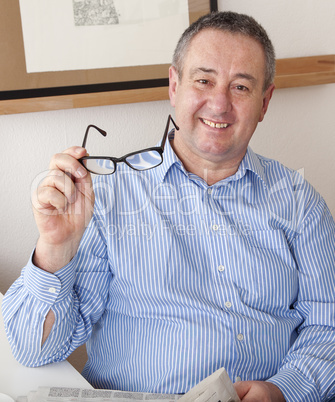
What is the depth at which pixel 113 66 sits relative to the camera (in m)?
1.67

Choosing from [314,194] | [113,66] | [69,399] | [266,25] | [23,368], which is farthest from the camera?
[266,25]

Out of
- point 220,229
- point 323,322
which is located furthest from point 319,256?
point 220,229

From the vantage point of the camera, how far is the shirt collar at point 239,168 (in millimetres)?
1387

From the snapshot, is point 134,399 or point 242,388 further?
point 242,388

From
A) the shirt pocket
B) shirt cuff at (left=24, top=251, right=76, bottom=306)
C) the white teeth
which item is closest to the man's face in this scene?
the white teeth

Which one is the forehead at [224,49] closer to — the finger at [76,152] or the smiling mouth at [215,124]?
the smiling mouth at [215,124]

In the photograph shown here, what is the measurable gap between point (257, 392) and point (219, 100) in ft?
2.36

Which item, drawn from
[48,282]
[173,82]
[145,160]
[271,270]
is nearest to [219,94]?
[173,82]

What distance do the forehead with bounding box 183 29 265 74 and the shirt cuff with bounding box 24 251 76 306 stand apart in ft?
2.08

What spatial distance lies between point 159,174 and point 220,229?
0.22 metres

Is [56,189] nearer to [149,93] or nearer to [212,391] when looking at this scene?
[212,391]

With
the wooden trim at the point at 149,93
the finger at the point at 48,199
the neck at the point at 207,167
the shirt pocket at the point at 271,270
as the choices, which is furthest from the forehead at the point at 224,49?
the finger at the point at 48,199

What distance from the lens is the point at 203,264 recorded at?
1.33 metres

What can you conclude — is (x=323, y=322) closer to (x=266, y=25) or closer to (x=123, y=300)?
(x=123, y=300)
